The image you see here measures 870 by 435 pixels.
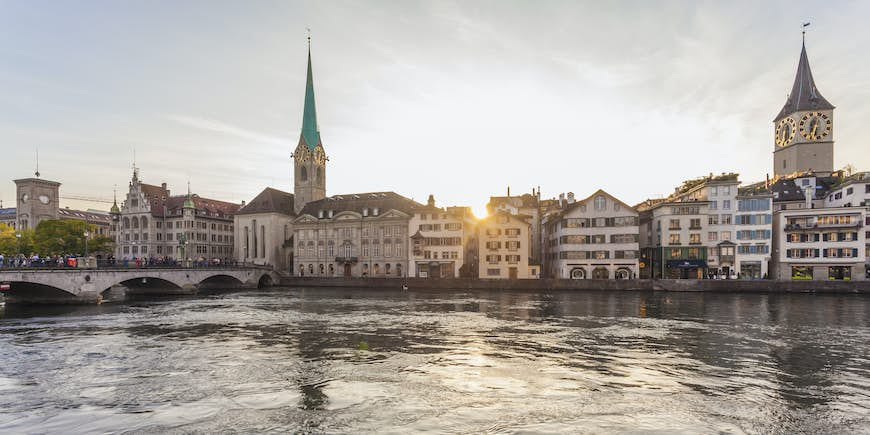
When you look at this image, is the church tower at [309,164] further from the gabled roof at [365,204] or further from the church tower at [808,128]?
the church tower at [808,128]

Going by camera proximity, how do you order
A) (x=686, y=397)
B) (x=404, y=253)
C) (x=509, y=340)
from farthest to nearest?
(x=404, y=253)
(x=509, y=340)
(x=686, y=397)

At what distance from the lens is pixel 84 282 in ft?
158

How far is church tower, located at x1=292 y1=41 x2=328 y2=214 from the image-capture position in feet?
397

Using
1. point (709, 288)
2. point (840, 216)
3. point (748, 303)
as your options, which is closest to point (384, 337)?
point (748, 303)

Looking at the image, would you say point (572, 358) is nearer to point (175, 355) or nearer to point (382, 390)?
point (382, 390)

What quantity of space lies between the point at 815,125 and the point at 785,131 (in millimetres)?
6289

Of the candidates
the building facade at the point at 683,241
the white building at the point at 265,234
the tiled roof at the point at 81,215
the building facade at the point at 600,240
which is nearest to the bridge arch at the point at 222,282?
the white building at the point at 265,234

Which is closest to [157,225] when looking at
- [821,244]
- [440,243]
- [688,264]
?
[440,243]

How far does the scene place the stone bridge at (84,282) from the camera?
44094 millimetres

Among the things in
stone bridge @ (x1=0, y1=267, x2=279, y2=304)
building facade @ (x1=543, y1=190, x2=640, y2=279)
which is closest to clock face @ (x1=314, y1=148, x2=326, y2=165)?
stone bridge @ (x1=0, y1=267, x2=279, y2=304)

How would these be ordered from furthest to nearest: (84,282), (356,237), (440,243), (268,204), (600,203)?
(268,204) < (356,237) < (440,243) < (600,203) < (84,282)

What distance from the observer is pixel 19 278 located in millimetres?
41688

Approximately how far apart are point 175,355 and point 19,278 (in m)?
30.5

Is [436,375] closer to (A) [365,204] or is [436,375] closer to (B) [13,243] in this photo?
(A) [365,204]
